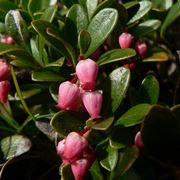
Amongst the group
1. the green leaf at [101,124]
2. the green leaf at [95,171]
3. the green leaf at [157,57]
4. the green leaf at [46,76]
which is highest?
the green leaf at [46,76]

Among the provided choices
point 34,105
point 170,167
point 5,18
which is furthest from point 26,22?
point 170,167

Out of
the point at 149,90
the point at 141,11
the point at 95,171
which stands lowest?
the point at 95,171

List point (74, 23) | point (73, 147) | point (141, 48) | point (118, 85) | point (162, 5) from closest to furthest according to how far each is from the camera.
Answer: point (73, 147), point (118, 85), point (74, 23), point (141, 48), point (162, 5)

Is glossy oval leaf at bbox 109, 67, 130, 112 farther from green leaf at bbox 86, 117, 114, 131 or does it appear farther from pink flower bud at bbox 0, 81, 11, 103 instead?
pink flower bud at bbox 0, 81, 11, 103

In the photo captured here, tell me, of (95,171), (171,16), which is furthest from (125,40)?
(95,171)

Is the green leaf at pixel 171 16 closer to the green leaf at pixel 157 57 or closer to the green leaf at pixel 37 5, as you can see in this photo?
the green leaf at pixel 157 57

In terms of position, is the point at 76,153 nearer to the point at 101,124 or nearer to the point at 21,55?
the point at 101,124

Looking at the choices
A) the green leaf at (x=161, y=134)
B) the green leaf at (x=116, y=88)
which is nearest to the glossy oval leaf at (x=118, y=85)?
the green leaf at (x=116, y=88)
